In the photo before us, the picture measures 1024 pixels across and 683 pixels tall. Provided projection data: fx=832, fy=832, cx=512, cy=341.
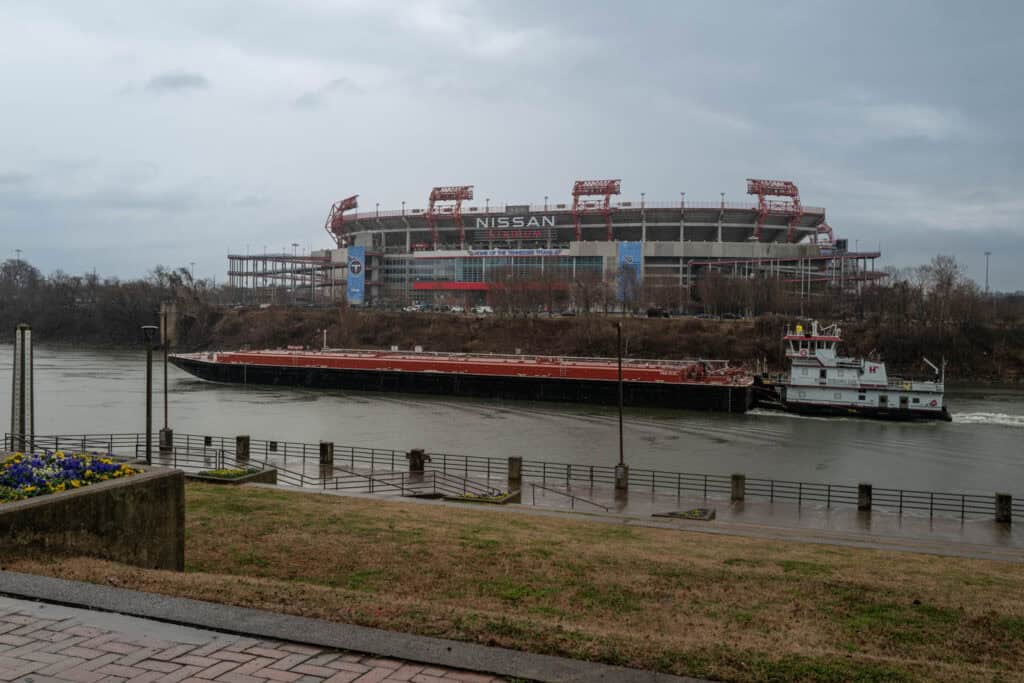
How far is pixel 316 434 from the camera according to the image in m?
40.8

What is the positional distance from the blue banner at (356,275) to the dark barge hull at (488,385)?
44.5 m

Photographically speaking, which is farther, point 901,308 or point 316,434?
point 901,308

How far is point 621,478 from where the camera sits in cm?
2469

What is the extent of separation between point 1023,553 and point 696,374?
4074 centimetres

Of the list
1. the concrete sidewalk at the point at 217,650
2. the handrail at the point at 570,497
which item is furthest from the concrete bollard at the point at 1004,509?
the concrete sidewalk at the point at 217,650


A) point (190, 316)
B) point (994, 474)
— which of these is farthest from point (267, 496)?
point (190, 316)

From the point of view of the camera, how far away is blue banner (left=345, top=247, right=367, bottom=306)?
390ft

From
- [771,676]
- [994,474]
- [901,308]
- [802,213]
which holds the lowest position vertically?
[994,474]

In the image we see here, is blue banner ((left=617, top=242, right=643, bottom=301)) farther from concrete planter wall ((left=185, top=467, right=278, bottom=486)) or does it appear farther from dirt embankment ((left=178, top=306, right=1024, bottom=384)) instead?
concrete planter wall ((left=185, top=467, right=278, bottom=486))

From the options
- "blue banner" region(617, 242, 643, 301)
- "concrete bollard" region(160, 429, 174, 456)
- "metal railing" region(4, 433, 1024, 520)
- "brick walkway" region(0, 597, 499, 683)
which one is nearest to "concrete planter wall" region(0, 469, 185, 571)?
"brick walkway" region(0, 597, 499, 683)

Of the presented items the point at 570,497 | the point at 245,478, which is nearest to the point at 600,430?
the point at 570,497

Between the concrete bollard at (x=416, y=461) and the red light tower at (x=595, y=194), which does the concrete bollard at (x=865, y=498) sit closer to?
the concrete bollard at (x=416, y=461)

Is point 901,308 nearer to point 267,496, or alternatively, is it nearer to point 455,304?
point 455,304

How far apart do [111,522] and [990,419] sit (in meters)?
51.4
